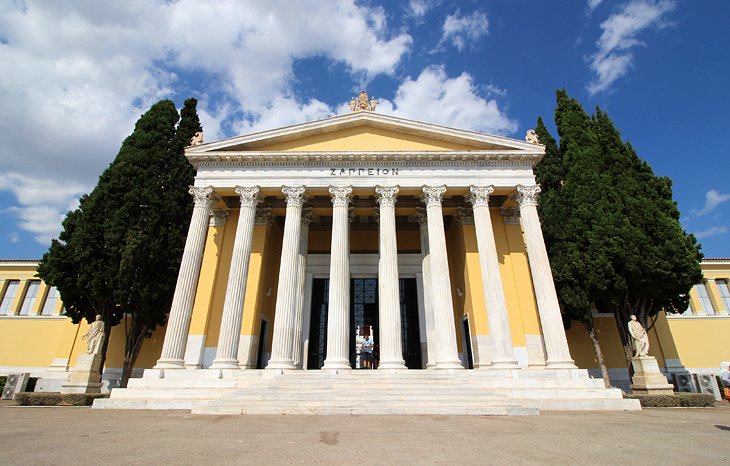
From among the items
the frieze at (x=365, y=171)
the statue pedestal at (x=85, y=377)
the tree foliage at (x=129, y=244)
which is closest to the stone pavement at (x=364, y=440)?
the statue pedestal at (x=85, y=377)

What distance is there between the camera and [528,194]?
15922 millimetres

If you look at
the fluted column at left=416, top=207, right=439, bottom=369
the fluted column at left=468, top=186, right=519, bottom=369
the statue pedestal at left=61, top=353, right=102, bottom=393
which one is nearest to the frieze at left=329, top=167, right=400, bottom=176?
the fluted column at left=416, top=207, right=439, bottom=369

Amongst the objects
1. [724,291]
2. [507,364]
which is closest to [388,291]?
[507,364]

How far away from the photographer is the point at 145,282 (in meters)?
16.9

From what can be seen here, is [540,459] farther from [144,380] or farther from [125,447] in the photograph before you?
[144,380]

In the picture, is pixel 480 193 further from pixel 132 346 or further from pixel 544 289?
pixel 132 346

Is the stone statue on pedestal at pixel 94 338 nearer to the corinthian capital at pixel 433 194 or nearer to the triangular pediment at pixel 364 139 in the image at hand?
the triangular pediment at pixel 364 139

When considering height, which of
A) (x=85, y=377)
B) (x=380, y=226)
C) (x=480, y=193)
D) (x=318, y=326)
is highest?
(x=480, y=193)

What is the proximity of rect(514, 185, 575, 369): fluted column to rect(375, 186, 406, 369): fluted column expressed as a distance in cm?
555

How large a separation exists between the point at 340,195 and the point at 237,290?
5.71 meters

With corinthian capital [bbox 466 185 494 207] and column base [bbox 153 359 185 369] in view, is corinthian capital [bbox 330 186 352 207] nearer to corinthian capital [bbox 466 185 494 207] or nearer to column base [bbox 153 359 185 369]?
corinthian capital [bbox 466 185 494 207]

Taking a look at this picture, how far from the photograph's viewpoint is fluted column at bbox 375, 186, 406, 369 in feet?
43.6

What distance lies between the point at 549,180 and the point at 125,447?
68.4 ft

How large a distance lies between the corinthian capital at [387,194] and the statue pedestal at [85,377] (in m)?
12.7
